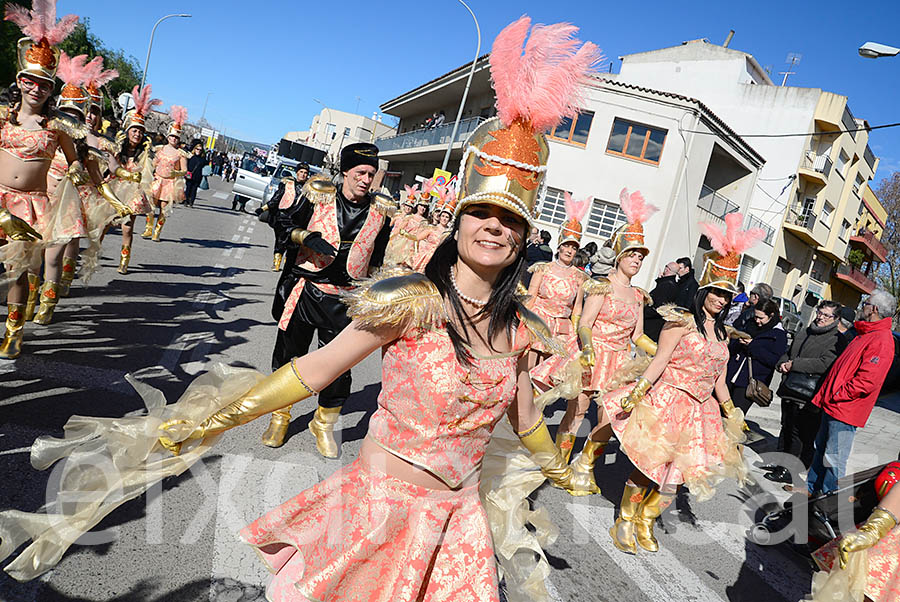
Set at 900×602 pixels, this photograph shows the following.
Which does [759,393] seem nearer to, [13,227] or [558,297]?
[558,297]

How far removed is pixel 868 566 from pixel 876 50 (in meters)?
11.6

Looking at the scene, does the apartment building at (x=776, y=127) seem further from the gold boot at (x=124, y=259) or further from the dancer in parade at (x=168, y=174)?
the gold boot at (x=124, y=259)

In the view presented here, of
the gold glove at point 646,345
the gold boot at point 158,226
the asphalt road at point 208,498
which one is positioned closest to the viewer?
the asphalt road at point 208,498

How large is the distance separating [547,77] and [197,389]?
1.60 meters

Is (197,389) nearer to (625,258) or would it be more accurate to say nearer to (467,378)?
(467,378)

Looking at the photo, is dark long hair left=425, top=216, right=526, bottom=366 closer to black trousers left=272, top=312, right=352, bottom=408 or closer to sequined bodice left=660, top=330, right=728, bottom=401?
black trousers left=272, top=312, right=352, bottom=408

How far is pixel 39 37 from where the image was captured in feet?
16.0

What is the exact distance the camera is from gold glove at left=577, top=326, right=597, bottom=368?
5.26 meters

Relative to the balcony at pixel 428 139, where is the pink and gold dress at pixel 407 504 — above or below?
below

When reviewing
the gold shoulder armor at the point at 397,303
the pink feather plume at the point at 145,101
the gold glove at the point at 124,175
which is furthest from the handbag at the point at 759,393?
the pink feather plume at the point at 145,101

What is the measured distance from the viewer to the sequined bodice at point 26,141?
488cm

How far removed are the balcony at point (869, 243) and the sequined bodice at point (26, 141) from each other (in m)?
48.0

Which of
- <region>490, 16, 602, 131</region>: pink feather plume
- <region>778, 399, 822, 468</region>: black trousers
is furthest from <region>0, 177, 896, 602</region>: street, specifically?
<region>490, 16, 602, 131</region>: pink feather plume

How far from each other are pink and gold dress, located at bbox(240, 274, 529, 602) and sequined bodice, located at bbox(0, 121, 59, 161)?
441cm
